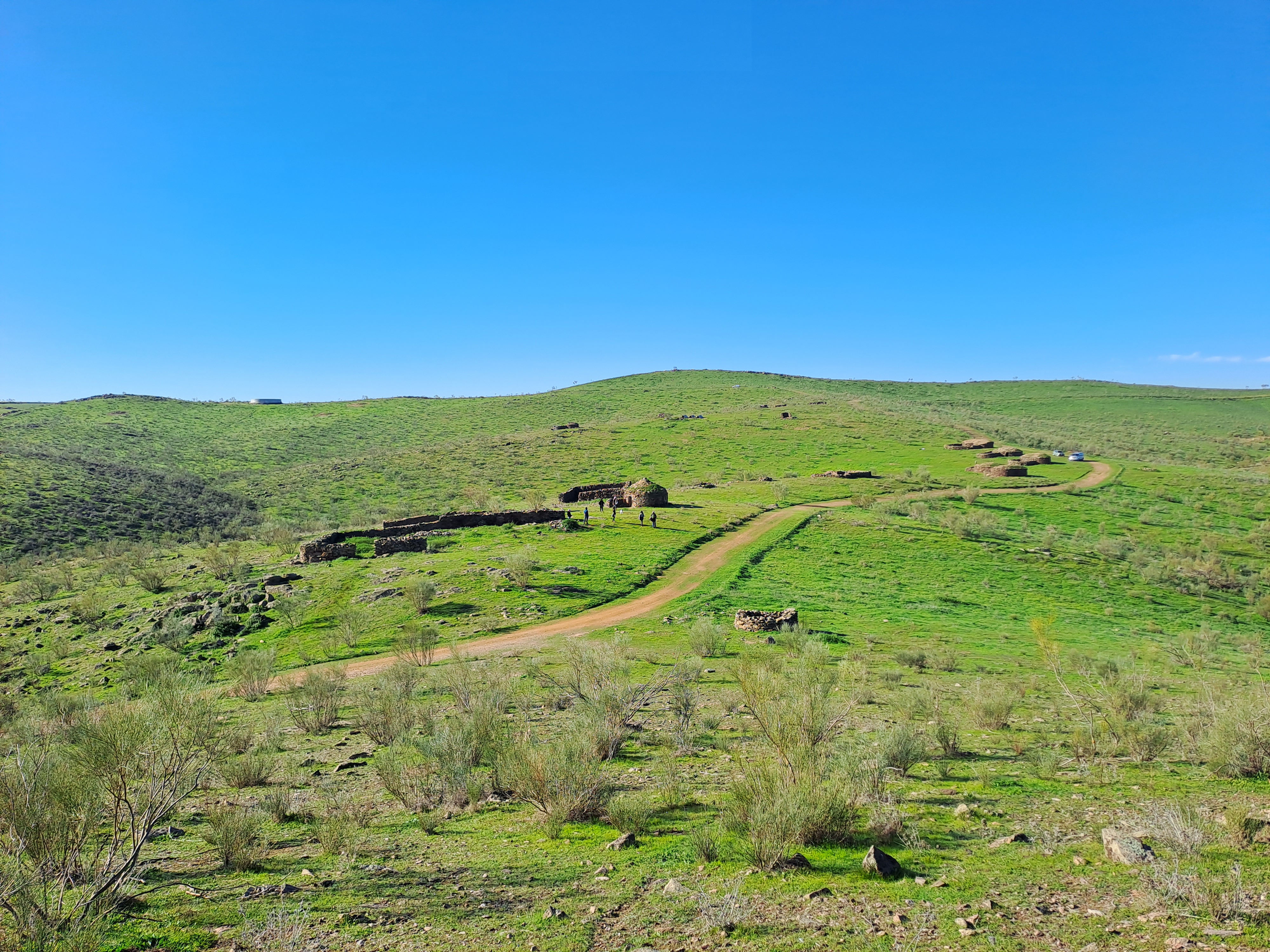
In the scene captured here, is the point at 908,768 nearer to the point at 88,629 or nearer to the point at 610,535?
the point at 610,535

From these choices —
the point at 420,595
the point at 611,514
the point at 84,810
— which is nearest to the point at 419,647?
the point at 420,595

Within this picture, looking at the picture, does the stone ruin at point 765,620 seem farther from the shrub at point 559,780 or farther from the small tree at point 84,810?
the small tree at point 84,810

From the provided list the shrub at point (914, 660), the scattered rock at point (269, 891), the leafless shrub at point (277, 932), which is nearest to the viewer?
the leafless shrub at point (277, 932)

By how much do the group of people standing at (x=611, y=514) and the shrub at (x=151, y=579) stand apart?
20.9 m

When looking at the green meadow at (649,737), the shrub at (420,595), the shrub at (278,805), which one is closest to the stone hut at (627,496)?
the green meadow at (649,737)

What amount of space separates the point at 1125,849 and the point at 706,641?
12.4 meters

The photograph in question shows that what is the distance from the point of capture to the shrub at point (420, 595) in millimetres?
24094

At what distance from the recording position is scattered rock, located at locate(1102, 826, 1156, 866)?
6398 mm

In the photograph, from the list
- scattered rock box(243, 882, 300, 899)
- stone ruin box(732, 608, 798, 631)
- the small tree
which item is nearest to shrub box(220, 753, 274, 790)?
the small tree

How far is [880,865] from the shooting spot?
6512mm

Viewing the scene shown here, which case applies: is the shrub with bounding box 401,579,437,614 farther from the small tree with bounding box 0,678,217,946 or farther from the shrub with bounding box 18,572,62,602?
the shrub with bounding box 18,572,62,602

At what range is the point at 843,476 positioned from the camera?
57312 mm

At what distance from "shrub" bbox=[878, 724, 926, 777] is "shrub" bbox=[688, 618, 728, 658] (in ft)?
28.1

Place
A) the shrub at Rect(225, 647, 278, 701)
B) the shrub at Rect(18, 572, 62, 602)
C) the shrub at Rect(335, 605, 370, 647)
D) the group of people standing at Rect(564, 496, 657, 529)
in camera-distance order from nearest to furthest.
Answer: the shrub at Rect(225, 647, 278, 701) → the shrub at Rect(335, 605, 370, 647) → the shrub at Rect(18, 572, 62, 602) → the group of people standing at Rect(564, 496, 657, 529)
